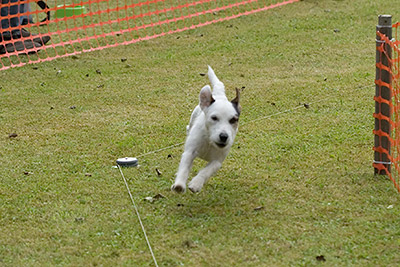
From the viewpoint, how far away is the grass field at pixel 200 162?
5359 millimetres

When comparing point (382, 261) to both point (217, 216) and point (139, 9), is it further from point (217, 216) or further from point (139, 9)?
point (139, 9)

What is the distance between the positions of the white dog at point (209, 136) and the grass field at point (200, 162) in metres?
0.34

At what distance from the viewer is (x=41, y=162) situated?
7367mm

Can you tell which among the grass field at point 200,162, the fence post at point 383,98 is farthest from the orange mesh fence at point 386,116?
the grass field at point 200,162

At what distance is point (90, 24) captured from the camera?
517 inches

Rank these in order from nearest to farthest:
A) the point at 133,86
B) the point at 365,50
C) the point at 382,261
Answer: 1. the point at 382,261
2. the point at 133,86
3. the point at 365,50

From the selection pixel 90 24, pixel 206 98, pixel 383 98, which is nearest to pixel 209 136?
pixel 206 98

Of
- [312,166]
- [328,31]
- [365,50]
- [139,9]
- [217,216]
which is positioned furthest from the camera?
[139,9]

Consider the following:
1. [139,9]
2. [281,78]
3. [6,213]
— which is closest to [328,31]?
[281,78]

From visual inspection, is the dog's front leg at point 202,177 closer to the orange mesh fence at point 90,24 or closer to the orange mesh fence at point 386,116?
the orange mesh fence at point 386,116

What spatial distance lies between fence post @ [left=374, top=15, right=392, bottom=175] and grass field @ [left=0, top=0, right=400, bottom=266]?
0.22 m

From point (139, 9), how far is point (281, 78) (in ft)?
16.1

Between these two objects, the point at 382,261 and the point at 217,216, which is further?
the point at 217,216

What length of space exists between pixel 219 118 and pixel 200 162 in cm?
145
